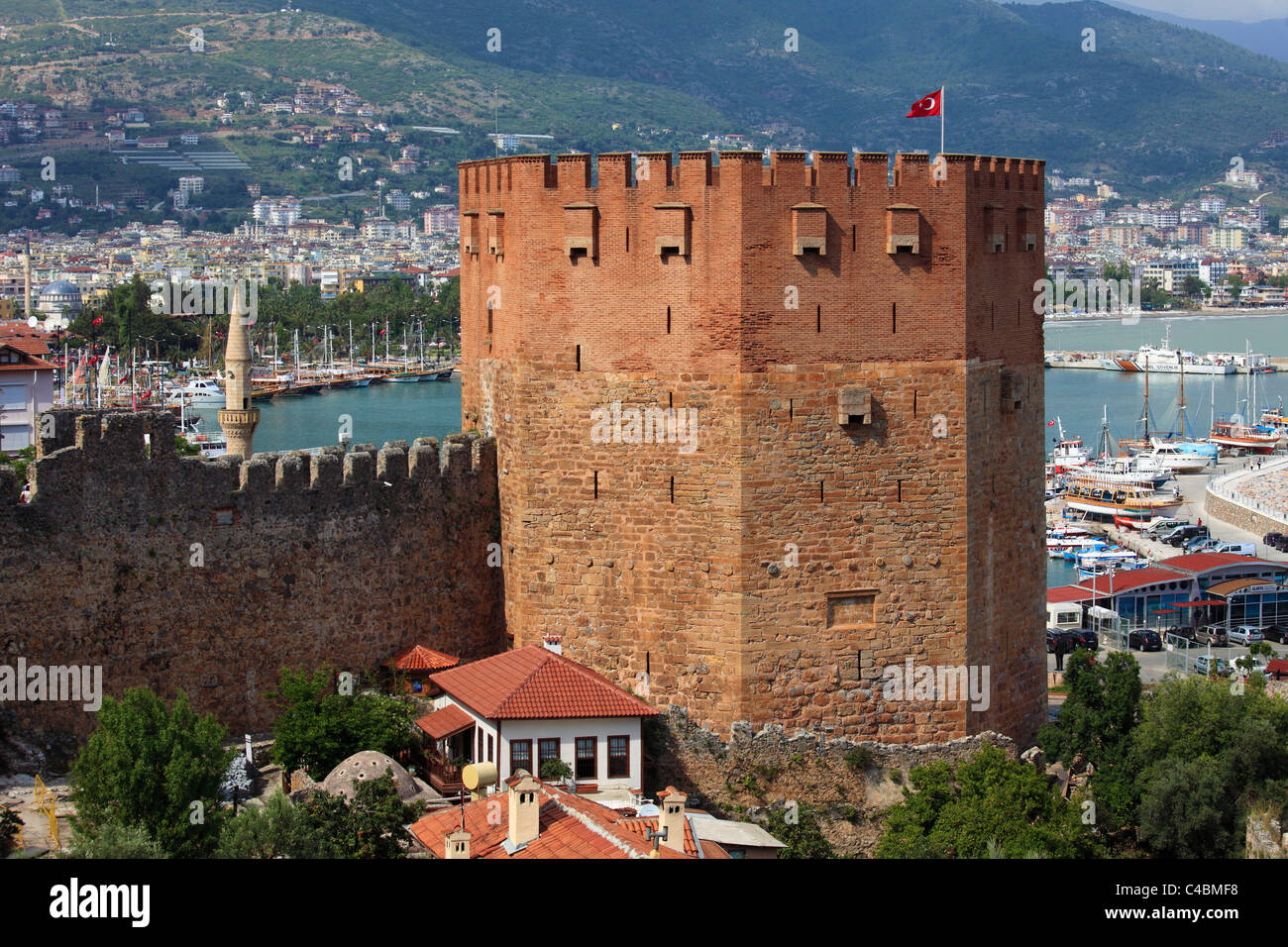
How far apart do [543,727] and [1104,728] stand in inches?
378

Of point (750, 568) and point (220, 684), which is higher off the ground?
point (750, 568)

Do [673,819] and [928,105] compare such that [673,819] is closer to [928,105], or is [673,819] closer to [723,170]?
[723,170]

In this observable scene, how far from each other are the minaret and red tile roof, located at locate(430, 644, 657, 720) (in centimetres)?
1717

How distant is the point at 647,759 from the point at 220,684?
571cm

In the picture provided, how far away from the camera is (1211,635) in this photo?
58.5 meters

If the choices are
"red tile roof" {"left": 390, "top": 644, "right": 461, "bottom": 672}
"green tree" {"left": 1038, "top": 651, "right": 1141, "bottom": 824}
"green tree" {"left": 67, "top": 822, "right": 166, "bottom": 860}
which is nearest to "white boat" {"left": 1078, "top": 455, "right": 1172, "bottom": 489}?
"green tree" {"left": 1038, "top": 651, "right": 1141, "bottom": 824}

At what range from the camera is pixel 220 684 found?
23109 millimetres

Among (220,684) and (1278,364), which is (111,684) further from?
(1278,364)

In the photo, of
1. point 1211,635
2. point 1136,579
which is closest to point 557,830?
point 1211,635

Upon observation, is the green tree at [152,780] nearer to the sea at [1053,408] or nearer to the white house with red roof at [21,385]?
the white house with red roof at [21,385]

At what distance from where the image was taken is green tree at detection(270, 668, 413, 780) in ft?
73.0

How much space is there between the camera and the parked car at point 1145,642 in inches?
2160

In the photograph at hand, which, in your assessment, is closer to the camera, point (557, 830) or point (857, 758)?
point (557, 830)
